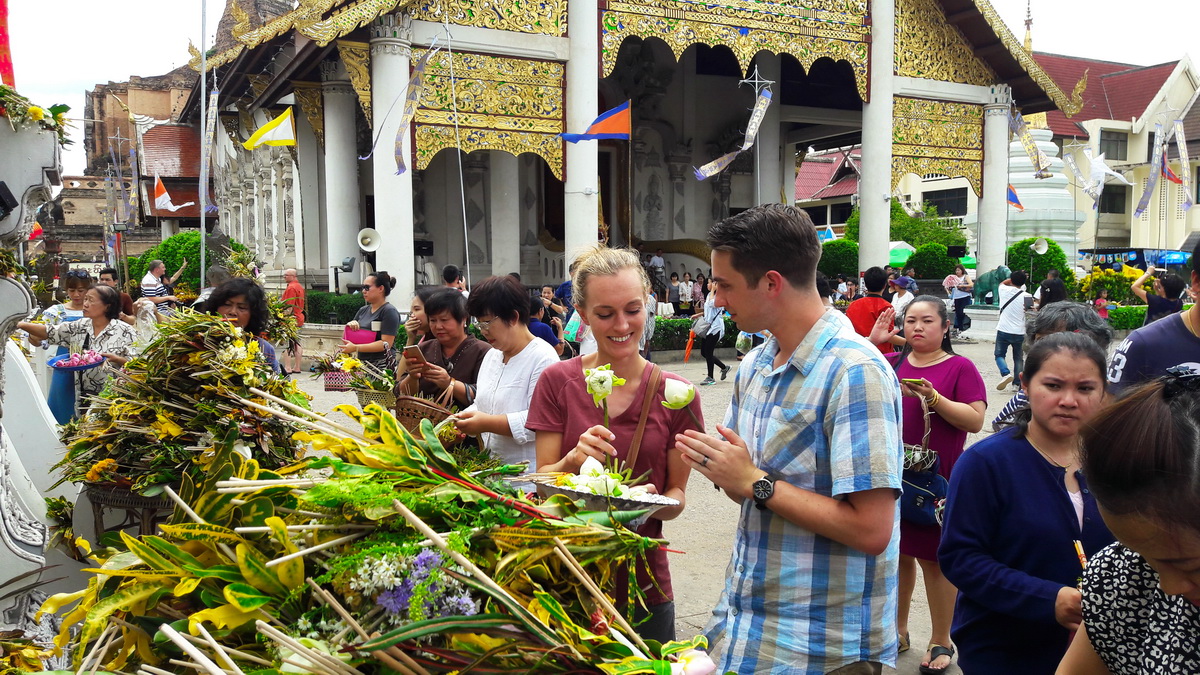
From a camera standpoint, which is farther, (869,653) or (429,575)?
(869,653)

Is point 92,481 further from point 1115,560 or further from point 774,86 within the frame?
point 774,86

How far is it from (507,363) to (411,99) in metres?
11.2

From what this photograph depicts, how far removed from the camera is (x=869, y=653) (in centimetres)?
214

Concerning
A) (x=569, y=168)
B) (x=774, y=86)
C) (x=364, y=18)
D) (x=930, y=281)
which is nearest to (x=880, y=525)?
(x=364, y=18)

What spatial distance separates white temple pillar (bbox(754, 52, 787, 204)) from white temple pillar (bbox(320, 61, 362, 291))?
381 inches

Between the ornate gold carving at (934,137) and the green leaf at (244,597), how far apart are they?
62.4ft

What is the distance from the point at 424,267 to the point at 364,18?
24.9 ft

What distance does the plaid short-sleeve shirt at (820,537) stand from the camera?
6.71 ft

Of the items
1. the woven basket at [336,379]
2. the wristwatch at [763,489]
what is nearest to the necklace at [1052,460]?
the wristwatch at [763,489]

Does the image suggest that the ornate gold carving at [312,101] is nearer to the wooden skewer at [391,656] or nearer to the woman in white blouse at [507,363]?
the woman in white blouse at [507,363]

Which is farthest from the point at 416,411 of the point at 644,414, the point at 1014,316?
the point at 1014,316

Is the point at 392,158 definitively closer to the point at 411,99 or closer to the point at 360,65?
the point at 411,99

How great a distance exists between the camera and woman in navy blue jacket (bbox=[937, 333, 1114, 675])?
7.89 ft

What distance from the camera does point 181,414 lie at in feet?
9.62
